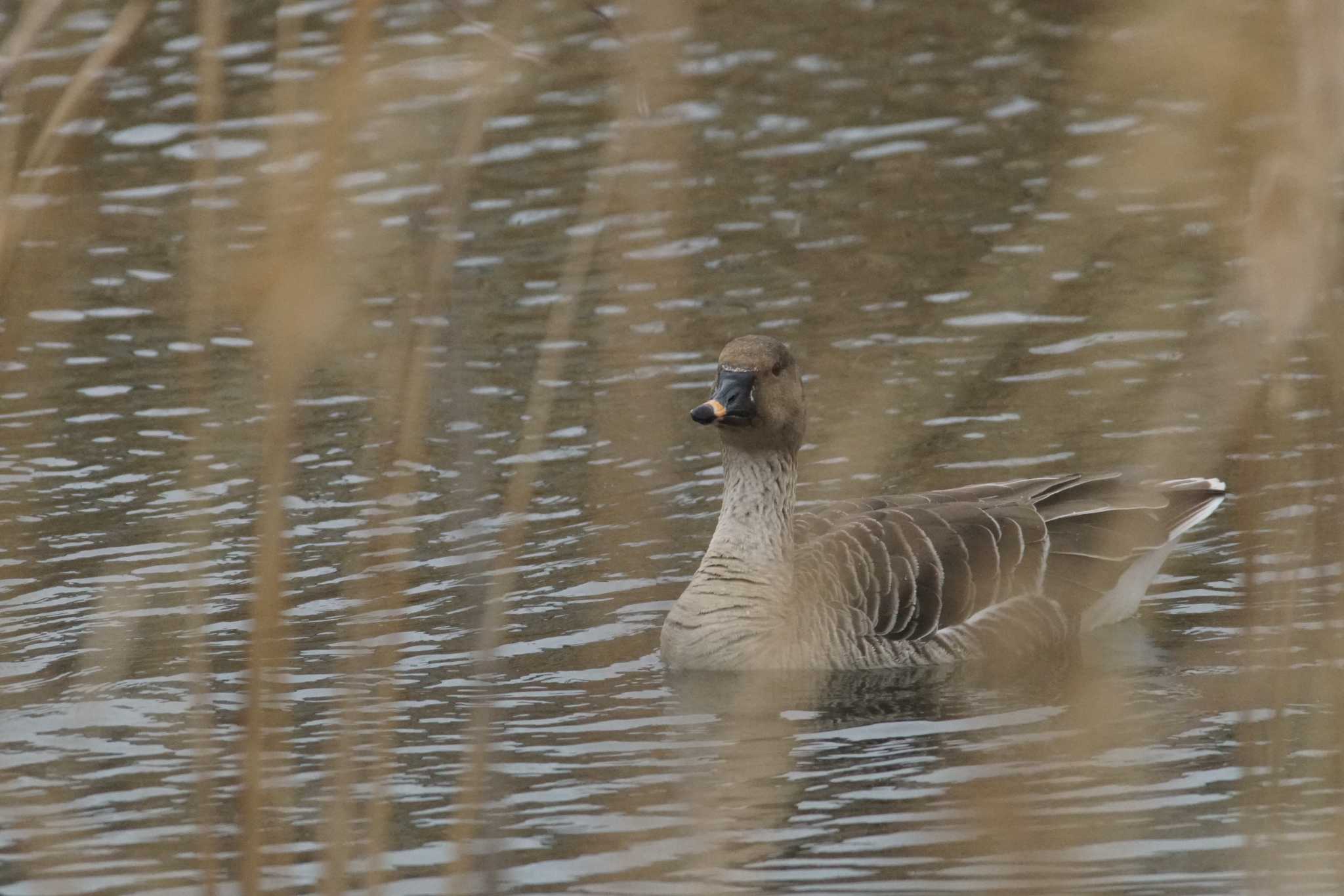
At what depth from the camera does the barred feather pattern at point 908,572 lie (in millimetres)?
10125

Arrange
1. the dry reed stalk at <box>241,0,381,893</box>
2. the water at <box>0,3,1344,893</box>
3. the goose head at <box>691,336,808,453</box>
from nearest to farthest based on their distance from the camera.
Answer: the dry reed stalk at <box>241,0,381,893</box> → the water at <box>0,3,1344,893</box> → the goose head at <box>691,336,808,453</box>

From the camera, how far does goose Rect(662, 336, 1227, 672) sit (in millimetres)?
10086

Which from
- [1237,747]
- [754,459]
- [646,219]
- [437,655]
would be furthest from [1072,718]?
[646,219]

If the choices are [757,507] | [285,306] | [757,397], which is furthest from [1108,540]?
[285,306]

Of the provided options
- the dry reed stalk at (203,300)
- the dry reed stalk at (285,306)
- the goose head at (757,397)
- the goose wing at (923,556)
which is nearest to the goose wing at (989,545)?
the goose wing at (923,556)

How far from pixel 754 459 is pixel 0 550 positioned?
4.32m

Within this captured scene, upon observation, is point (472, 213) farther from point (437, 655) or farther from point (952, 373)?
point (437, 655)

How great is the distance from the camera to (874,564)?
10.2 m

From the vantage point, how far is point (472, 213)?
16250 millimetres

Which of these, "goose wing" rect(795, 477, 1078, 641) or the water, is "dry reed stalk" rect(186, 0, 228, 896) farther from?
"goose wing" rect(795, 477, 1078, 641)

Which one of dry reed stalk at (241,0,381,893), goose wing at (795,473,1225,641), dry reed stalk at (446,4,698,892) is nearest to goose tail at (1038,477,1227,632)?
goose wing at (795,473,1225,641)

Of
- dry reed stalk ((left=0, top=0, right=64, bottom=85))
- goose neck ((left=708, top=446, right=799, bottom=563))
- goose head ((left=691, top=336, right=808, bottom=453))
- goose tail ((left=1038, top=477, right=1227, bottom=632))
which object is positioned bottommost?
goose tail ((left=1038, top=477, right=1227, bottom=632))

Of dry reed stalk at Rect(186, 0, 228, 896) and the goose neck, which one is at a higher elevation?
dry reed stalk at Rect(186, 0, 228, 896)

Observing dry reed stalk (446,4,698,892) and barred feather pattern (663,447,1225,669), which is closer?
dry reed stalk (446,4,698,892)
